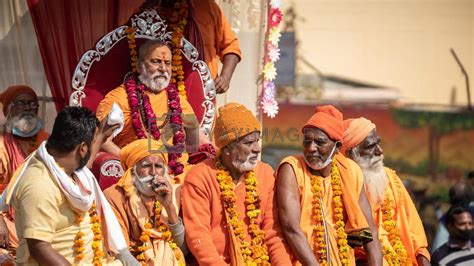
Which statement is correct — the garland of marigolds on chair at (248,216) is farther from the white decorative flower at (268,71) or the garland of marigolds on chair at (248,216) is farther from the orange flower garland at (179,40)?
the white decorative flower at (268,71)

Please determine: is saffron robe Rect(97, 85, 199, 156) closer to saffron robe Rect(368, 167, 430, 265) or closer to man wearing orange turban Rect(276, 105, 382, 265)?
man wearing orange turban Rect(276, 105, 382, 265)

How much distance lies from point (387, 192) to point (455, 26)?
29.5 ft

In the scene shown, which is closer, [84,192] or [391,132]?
[84,192]

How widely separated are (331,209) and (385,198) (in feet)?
2.44

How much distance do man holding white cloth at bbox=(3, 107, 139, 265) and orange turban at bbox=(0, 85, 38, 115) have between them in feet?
6.34

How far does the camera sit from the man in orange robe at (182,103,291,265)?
684 centimetres

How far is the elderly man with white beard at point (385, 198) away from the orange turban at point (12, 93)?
2248mm

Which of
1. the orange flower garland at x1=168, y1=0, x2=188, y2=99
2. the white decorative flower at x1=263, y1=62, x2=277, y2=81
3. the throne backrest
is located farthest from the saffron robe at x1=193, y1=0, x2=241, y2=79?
the white decorative flower at x1=263, y1=62, x2=277, y2=81

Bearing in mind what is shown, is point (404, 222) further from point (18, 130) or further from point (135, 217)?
point (18, 130)

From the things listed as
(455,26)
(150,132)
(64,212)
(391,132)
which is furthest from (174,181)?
(455,26)

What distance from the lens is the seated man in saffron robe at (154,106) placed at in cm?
782

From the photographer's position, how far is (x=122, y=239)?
634 cm

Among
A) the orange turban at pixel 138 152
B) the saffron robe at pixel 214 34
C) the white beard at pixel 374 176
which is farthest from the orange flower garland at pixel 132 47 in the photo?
the white beard at pixel 374 176

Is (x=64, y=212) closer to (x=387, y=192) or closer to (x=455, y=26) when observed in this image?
(x=387, y=192)
